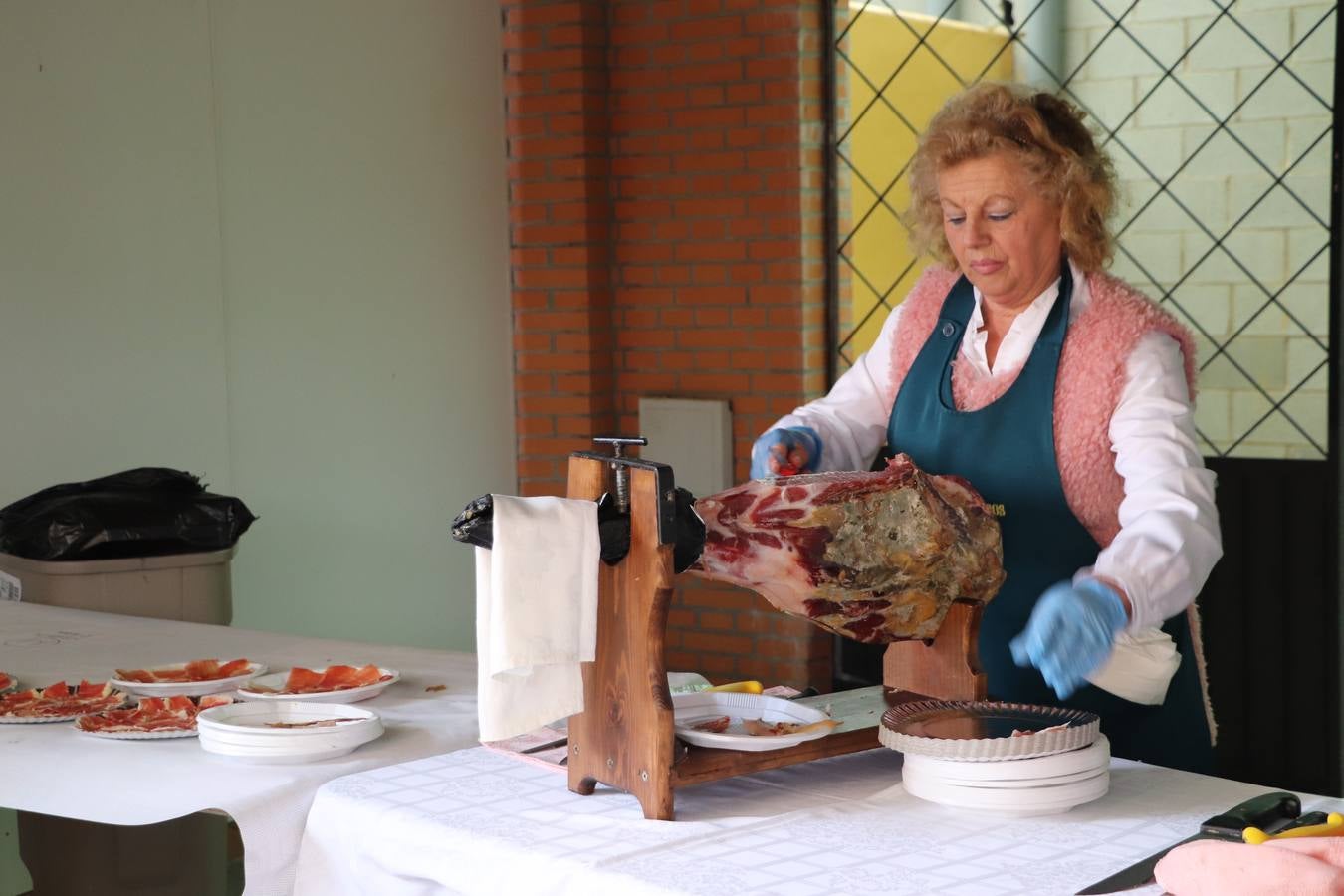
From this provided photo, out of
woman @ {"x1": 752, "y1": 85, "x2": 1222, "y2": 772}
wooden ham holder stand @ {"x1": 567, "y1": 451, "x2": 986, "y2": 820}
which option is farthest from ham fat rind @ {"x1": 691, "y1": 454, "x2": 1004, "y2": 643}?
woman @ {"x1": 752, "y1": 85, "x2": 1222, "y2": 772}

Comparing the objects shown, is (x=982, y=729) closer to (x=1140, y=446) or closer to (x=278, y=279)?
(x=1140, y=446)

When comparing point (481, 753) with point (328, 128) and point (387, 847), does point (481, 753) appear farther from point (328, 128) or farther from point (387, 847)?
point (328, 128)

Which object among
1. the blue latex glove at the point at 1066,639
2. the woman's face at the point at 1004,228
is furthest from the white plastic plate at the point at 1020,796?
the woman's face at the point at 1004,228

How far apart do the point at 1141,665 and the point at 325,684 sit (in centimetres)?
122

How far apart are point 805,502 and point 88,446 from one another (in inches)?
118

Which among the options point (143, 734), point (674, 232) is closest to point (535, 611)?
point (143, 734)

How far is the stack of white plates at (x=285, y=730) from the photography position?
2.04 metres

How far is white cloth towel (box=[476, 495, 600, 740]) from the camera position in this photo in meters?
1.74

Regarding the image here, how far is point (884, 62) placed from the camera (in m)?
5.14

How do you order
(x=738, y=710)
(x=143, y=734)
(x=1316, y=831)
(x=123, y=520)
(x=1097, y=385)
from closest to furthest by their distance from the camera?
(x=1316, y=831) → (x=738, y=710) → (x=143, y=734) → (x=1097, y=385) → (x=123, y=520)

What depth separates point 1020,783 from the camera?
5.78 feet

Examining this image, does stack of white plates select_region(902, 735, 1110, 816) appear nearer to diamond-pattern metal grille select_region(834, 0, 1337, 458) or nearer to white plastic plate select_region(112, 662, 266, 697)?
white plastic plate select_region(112, 662, 266, 697)

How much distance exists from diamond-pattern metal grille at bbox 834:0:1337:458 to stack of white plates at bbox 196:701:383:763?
2401mm

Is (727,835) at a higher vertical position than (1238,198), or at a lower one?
lower
